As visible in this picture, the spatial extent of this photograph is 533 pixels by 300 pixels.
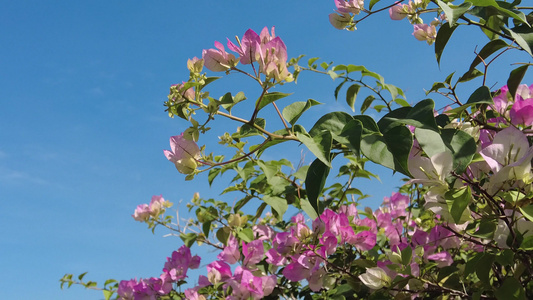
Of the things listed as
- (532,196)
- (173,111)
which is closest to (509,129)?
(532,196)

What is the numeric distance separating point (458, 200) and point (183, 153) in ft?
1.56

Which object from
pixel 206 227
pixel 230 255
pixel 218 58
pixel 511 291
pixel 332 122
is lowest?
pixel 511 291

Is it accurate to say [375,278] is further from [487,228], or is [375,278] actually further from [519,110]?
[519,110]

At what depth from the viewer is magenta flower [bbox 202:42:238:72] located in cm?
88

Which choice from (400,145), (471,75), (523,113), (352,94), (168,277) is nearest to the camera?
(400,145)

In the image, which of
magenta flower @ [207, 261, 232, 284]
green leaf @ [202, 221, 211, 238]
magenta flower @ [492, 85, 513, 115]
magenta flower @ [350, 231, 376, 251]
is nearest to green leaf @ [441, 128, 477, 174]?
magenta flower @ [492, 85, 513, 115]

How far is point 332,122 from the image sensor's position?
80cm

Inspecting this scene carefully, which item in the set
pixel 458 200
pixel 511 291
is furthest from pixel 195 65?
pixel 511 291

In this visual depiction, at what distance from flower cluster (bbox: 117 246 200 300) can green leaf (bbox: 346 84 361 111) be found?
846mm

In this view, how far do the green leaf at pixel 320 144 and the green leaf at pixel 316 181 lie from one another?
47 mm

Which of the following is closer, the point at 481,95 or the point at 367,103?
the point at 481,95

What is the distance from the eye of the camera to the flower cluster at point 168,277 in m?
1.87

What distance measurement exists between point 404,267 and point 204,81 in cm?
62

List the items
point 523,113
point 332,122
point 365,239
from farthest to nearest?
point 365,239, point 523,113, point 332,122
